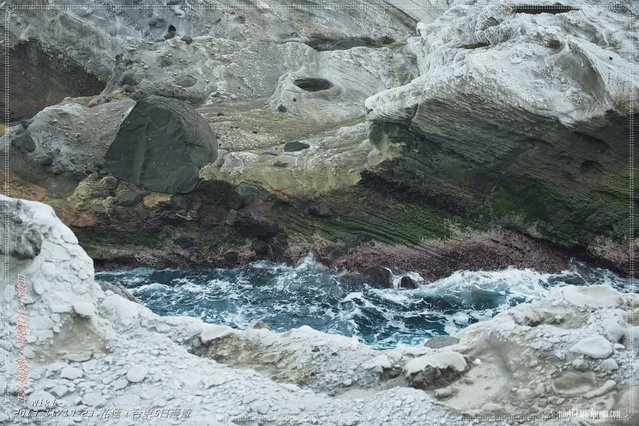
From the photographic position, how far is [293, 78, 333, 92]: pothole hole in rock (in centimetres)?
2130

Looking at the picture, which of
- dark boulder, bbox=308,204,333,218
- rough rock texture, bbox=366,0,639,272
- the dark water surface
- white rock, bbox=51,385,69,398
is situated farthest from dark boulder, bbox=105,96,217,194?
white rock, bbox=51,385,69,398

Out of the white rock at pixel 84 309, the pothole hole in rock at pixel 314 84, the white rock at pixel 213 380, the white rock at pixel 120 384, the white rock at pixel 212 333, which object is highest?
the white rock at pixel 84 309

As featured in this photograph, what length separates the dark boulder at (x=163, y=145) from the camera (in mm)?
17328

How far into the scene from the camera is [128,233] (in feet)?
58.0

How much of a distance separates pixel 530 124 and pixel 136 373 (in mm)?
10211

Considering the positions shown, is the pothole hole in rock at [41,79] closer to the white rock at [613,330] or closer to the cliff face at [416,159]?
the cliff face at [416,159]

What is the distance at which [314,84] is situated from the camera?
21391 mm

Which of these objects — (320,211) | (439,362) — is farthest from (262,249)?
(439,362)

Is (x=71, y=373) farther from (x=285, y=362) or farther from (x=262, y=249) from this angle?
(x=262, y=249)

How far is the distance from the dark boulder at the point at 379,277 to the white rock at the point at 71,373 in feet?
28.6

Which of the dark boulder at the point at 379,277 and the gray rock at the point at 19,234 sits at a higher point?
the gray rock at the point at 19,234

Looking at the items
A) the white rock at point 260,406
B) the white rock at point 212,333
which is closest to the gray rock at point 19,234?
the white rock at point 212,333

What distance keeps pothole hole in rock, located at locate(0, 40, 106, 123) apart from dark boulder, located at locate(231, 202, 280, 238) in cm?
925

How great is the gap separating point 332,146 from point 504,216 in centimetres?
431
